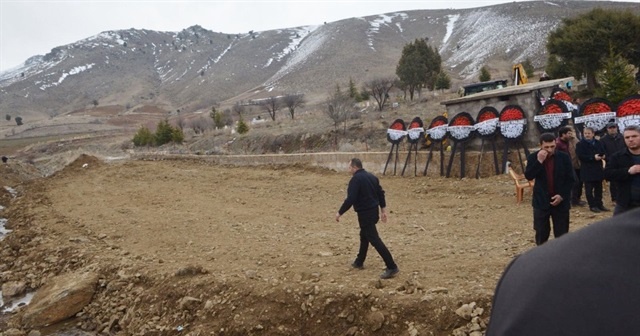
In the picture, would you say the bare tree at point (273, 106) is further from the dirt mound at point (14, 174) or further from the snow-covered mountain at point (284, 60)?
the dirt mound at point (14, 174)

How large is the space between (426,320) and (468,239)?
3174 mm

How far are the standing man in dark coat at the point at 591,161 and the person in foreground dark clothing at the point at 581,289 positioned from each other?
27.1 feet

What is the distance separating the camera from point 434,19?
147875 millimetres

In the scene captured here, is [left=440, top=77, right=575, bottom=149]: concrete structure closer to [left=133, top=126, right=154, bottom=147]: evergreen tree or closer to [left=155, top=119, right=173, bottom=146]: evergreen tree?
[left=155, top=119, right=173, bottom=146]: evergreen tree

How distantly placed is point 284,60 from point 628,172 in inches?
5399

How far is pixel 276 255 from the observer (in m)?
7.68

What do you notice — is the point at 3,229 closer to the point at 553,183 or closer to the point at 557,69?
the point at 553,183

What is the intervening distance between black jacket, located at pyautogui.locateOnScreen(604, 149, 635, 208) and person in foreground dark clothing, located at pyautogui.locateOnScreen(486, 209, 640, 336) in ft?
16.9

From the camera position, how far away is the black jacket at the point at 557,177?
5441 mm

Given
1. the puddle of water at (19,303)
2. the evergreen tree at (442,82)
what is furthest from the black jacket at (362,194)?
the evergreen tree at (442,82)

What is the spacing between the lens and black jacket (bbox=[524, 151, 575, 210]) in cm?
544

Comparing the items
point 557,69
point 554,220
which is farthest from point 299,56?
point 554,220

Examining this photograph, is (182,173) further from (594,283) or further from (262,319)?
(594,283)

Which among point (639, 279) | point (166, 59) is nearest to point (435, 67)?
point (639, 279)
